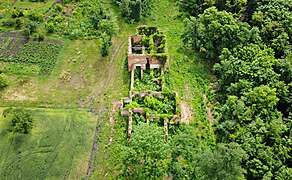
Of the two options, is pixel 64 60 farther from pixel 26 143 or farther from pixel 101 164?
pixel 101 164

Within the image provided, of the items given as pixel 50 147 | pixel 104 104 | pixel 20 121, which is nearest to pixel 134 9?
pixel 104 104

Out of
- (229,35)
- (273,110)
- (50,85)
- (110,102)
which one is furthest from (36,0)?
(273,110)

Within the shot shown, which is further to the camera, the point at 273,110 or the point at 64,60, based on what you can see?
the point at 64,60

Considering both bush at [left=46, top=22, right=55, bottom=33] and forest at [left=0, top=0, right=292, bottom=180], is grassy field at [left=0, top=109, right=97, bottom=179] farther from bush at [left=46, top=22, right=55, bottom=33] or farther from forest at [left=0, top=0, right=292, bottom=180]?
bush at [left=46, top=22, right=55, bottom=33]

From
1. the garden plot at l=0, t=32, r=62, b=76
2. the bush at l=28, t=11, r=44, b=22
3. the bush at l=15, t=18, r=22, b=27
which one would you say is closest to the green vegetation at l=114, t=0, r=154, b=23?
the garden plot at l=0, t=32, r=62, b=76

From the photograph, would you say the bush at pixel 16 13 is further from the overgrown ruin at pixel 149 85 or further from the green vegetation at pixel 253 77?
the green vegetation at pixel 253 77

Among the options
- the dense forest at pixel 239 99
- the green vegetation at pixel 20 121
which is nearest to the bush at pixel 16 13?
the dense forest at pixel 239 99
